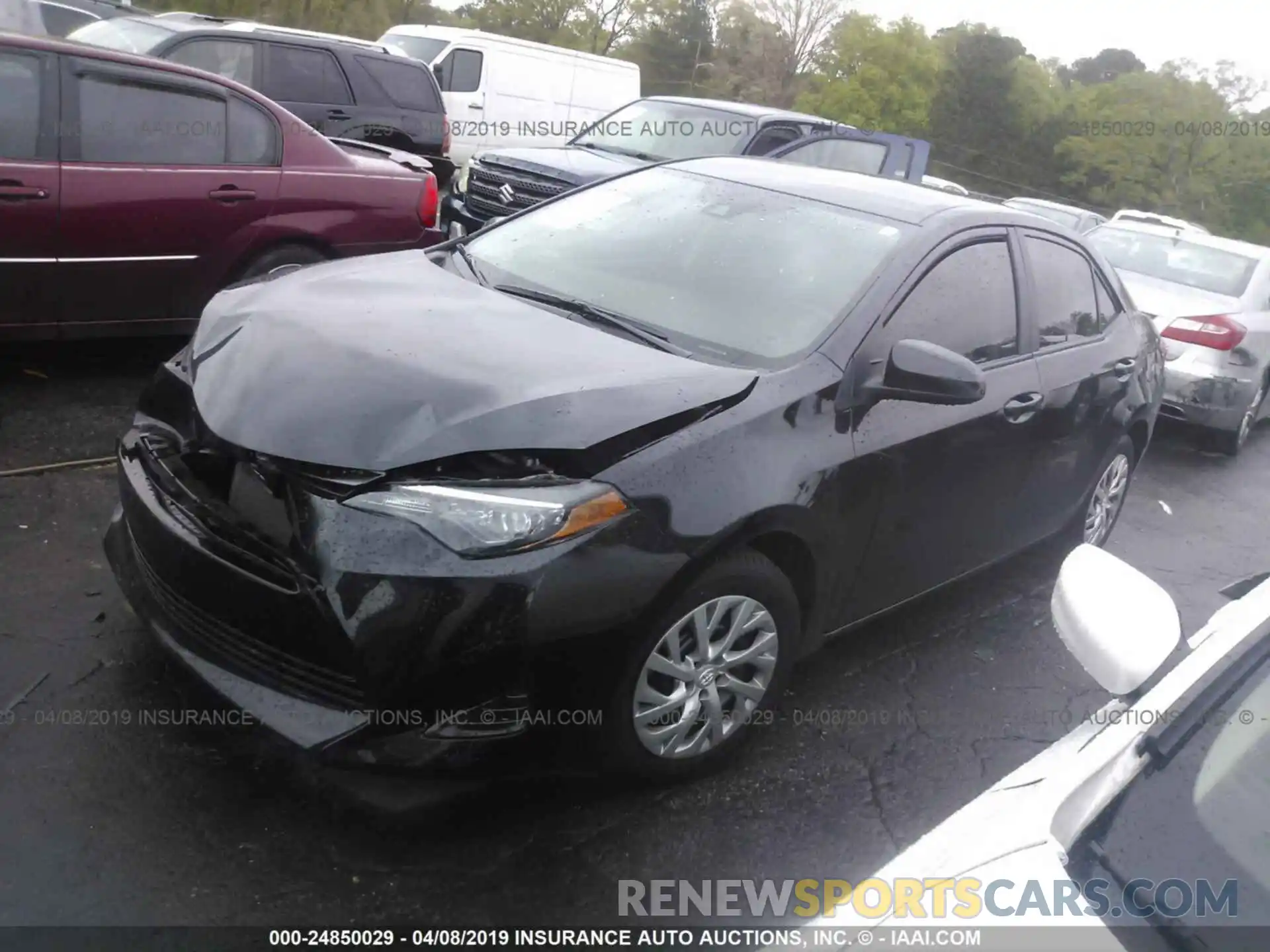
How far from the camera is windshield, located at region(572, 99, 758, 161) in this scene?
9914 millimetres

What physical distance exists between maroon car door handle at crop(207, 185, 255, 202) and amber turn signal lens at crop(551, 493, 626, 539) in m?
3.81

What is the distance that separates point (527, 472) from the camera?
2609 mm

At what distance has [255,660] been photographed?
8.61 ft

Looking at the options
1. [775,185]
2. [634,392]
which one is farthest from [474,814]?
[775,185]

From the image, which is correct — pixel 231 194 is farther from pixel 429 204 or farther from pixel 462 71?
pixel 462 71

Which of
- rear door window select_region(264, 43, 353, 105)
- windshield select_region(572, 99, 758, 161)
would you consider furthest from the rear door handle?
windshield select_region(572, 99, 758, 161)

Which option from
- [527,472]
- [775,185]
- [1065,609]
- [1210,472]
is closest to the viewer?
[1065,609]

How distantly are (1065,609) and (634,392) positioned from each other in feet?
3.93

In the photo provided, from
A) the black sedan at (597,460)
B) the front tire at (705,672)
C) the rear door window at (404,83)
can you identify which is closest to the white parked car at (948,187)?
the black sedan at (597,460)

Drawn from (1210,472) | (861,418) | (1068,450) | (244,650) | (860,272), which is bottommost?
(1210,472)

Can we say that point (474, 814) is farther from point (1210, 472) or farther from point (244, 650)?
point (1210, 472)

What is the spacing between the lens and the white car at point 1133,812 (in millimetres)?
1553

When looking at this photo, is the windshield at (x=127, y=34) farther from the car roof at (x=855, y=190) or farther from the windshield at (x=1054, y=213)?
the windshield at (x=1054, y=213)

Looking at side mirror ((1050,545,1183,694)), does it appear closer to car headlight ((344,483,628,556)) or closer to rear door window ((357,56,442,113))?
car headlight ((344,483,628,556))
